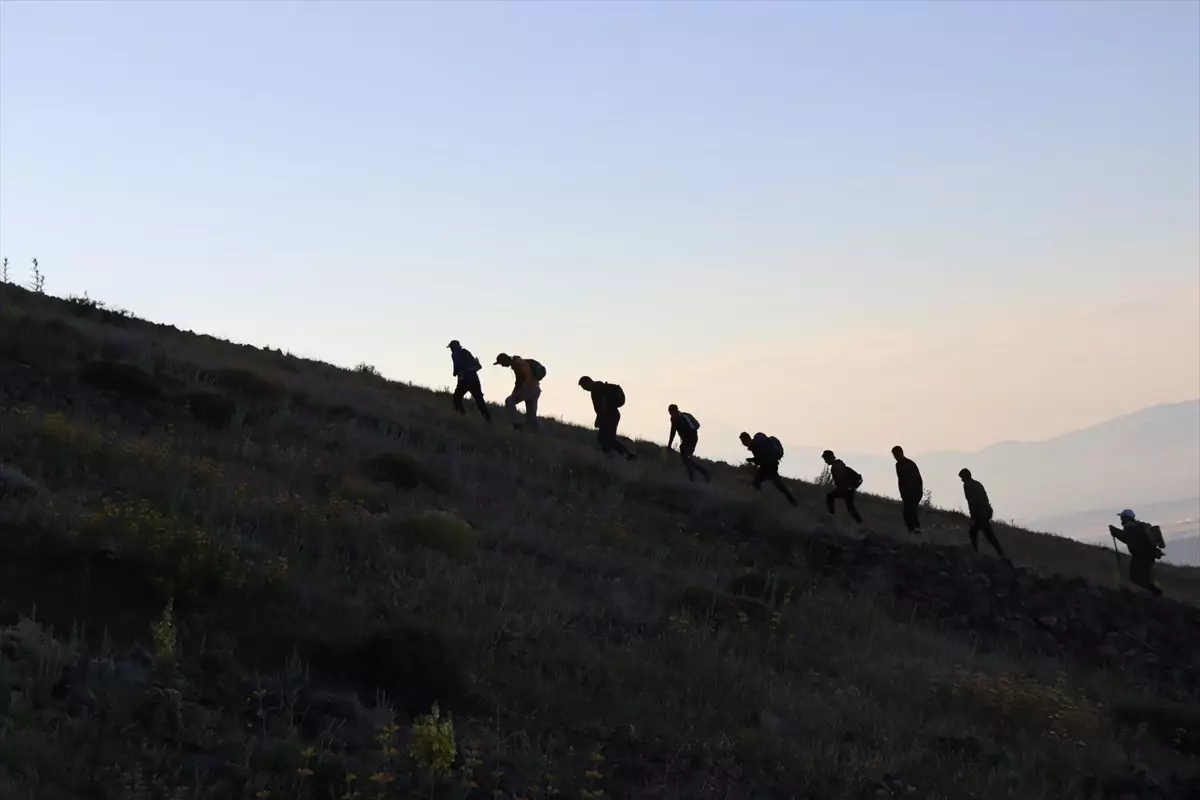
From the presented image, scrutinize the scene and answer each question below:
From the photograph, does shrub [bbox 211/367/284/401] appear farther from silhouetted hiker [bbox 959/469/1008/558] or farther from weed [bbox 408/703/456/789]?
weed [bbox 408/703/456/789]

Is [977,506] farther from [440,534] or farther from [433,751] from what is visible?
[433,751]

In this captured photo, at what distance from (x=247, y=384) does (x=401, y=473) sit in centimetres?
549

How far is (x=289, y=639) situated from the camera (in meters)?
8.38

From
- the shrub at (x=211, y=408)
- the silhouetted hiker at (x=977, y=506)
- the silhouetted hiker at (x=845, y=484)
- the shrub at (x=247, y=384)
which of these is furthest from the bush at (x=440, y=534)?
the silhouetted hiker at (x=845, y=484)

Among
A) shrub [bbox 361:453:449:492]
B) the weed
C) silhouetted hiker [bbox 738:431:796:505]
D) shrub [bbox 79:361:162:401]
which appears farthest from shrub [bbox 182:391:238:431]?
the weed

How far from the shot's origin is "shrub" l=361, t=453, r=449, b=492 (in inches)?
590

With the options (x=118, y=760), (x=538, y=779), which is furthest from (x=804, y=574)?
(x=118, y=760)

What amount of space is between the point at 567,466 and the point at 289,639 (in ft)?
35.6

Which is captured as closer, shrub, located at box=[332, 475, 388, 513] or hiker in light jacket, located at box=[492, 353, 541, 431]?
shrub, located at box=[332, 475, 388, 513]

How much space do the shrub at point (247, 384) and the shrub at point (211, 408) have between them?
2302 millimetres

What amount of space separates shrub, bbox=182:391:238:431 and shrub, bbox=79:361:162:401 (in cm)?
51

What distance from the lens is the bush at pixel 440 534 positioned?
1164cm

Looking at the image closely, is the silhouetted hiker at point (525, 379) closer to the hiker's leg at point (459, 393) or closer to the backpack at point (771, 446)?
the hiker's leg at point (459, 393)

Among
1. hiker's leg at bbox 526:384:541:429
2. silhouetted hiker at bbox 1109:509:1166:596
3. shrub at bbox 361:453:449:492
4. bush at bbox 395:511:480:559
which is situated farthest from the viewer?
hiker's leg at bbox 526:384:541:429
